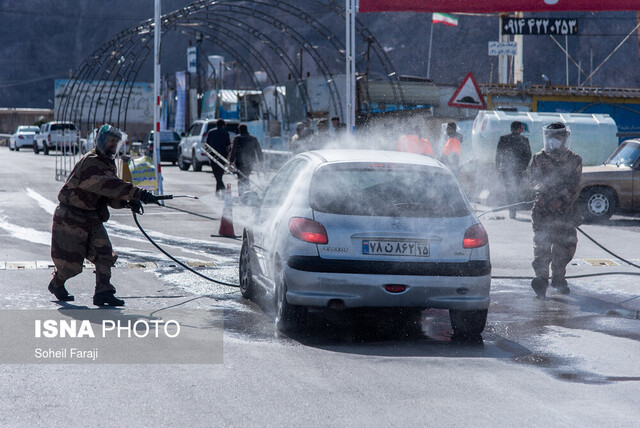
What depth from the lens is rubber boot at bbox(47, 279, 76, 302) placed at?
852 cm

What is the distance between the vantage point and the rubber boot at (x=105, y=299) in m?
8.30

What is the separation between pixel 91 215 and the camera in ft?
27.5

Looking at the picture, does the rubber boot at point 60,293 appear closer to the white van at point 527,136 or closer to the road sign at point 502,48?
the white van at point 527,136

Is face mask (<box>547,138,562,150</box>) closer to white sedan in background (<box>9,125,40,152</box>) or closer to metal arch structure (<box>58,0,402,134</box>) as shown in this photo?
metal arch structure (<box>58,0,402,134</box>)

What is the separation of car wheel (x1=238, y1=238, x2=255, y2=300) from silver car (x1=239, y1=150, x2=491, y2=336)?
1.38 meters

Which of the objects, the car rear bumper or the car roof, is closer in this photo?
the car rear bumper

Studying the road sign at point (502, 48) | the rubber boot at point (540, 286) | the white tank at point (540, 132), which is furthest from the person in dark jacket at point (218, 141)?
the rubber boot at point (540, 286)

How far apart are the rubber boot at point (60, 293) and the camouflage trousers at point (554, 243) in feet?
15.5

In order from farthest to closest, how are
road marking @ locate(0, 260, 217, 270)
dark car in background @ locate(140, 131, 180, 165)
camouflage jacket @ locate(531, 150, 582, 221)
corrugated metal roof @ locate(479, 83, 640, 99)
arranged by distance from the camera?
dark car in background @ locate(140, 131, 180, 165)
corrugated metal roof @ locate(479, 83, 640, 99)
road marking @ locate(0, 260, 217, 270)
camouflage jacket @ locate(531, 150, 582, 221)

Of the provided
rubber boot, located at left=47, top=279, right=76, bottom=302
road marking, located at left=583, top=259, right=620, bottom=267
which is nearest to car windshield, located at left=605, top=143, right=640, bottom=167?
road marking, located at left=583, top=259, right=620, bottom=267

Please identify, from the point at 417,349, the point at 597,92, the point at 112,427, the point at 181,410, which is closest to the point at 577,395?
the point at 417,349

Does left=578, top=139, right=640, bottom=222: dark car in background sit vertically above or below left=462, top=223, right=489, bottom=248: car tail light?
below

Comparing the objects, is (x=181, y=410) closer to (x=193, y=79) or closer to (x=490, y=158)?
(x=490, y=158)

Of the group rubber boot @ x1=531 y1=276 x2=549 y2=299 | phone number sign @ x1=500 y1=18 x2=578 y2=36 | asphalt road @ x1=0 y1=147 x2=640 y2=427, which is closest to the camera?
asphalt road @ x1=0 y1=147 x2=640 y2=427
